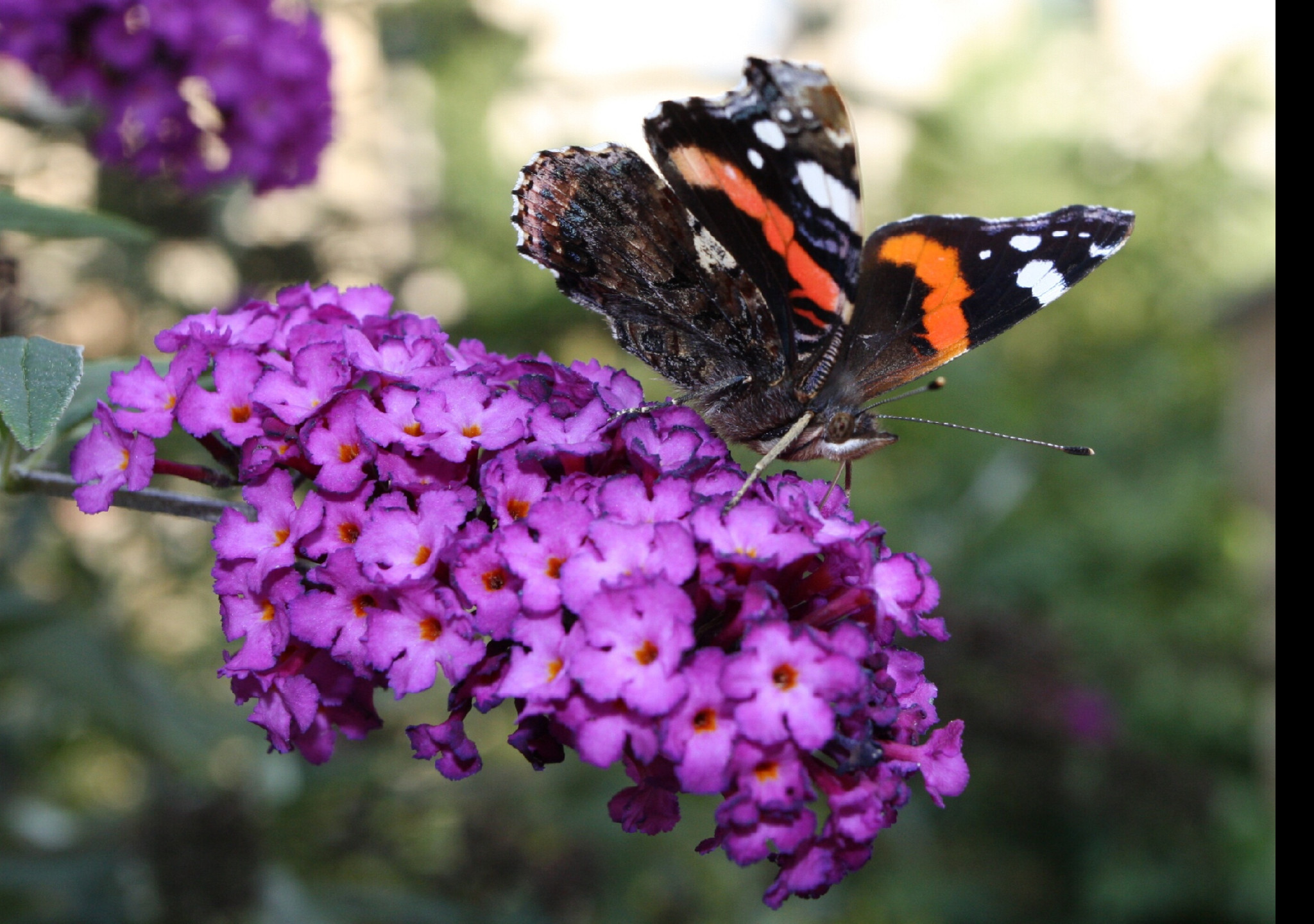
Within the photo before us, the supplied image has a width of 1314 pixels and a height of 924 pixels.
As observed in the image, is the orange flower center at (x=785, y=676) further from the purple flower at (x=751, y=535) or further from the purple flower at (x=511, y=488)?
the purple flower at (x=511, y=488)

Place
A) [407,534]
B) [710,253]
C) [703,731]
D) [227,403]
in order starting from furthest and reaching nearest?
[710,253]
[227,403]
[407,534]
[703,731]

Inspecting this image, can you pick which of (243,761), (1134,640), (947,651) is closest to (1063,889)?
(1134,640)

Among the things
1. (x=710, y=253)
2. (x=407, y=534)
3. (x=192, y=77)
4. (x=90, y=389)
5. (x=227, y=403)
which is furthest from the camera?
(x=192, y=77)

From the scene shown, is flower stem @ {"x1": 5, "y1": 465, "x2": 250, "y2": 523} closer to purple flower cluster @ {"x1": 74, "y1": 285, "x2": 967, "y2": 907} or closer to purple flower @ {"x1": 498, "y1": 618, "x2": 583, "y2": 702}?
purple flower cluster @ {"x1": 74, "y1": 285, "x2": 967, "y2": 907}

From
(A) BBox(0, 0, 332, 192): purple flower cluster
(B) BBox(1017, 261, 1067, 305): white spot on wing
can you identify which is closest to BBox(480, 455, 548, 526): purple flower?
(B) BBox(1017, 261, 1067, 305): white spot on wing

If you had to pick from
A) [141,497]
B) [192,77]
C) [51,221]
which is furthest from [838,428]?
[192,77]

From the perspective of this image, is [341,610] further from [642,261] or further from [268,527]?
[642,261]

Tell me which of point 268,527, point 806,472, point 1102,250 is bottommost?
point 806,472

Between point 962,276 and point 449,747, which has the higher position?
point 962,276
